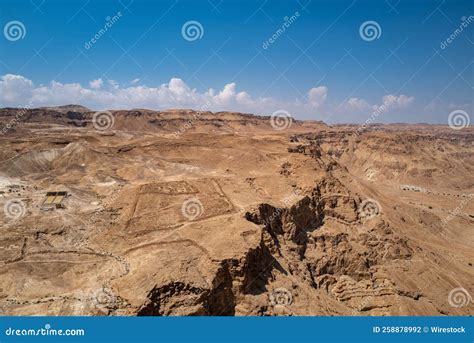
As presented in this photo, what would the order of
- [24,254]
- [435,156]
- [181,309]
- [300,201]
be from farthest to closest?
[435,156]
[300,201]
[24,254]
[181,309]

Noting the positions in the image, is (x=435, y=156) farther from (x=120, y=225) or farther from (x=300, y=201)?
(x=120, y=225)

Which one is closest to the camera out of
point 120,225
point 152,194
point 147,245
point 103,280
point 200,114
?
point 103,280

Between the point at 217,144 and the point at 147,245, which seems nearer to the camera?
the point at 147,245

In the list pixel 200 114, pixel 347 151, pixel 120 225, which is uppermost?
pixel 200 114

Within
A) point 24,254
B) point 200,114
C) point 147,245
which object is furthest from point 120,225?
point 200,114

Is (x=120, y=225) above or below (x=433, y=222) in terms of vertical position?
below

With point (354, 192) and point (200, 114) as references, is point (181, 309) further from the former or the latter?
point (200, 114)
